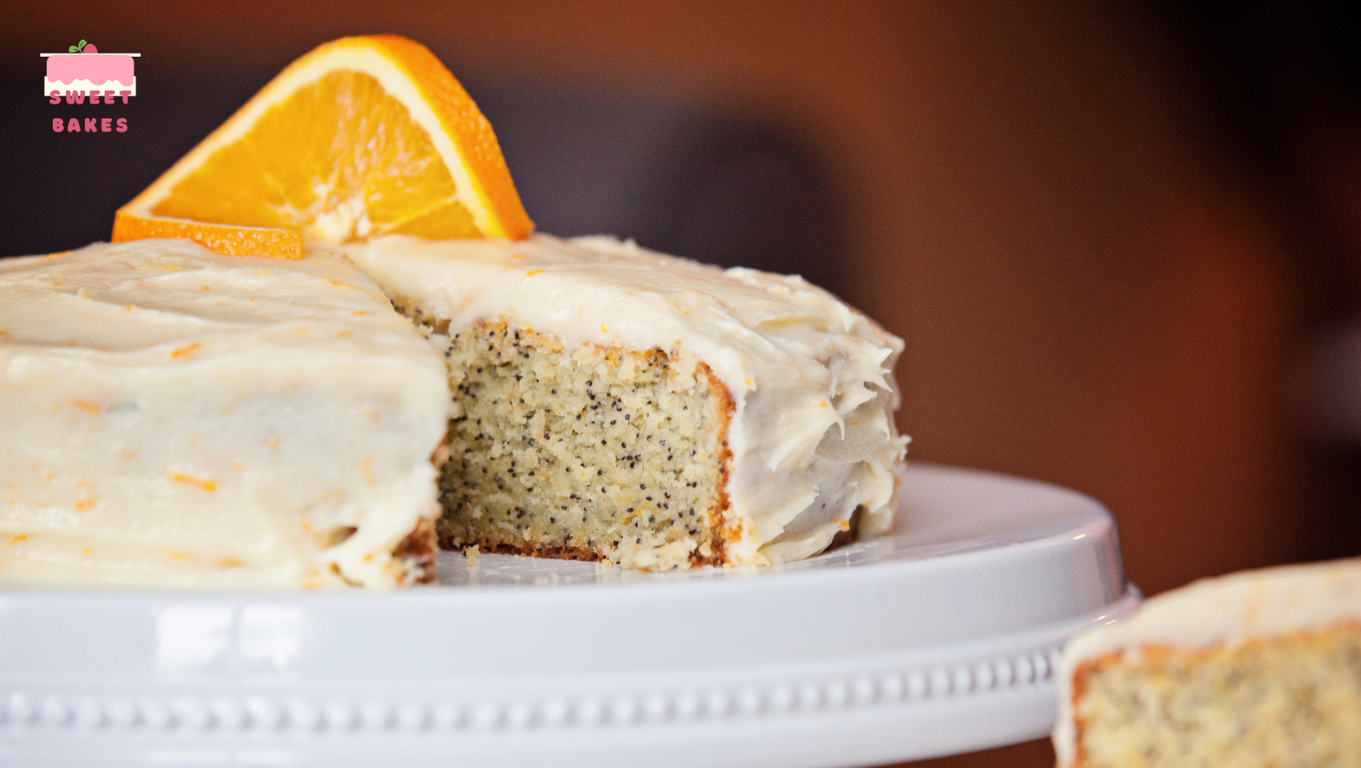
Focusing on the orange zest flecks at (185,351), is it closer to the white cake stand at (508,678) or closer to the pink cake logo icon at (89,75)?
the white cake stand at (508,678)

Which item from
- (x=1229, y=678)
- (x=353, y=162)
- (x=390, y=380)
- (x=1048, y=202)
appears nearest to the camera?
(x=1229, y=678)

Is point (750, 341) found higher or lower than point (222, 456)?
higher

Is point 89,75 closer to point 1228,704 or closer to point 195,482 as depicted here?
point 195,482

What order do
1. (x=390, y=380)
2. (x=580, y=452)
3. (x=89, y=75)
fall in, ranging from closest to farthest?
(x=390, y=380)
(x=580, y=452)
(x=89, y=75)

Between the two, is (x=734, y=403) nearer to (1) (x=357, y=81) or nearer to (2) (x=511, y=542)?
(2) (x=511, y=542)

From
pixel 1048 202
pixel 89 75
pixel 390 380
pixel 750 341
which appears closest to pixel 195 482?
pixel 390 380

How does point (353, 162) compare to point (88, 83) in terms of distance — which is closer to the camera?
point (353, 162)

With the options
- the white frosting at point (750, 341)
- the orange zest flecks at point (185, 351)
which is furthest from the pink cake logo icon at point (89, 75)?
the orange zest flecks at point (185, 351)

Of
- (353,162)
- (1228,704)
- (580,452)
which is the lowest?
(580,452)
